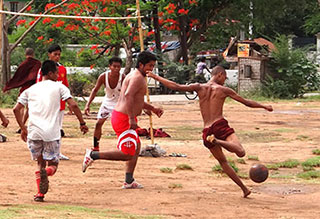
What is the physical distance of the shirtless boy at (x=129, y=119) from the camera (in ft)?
33.2

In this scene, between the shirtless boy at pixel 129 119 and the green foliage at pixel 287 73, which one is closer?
the shirtless boy at pixel 129 119

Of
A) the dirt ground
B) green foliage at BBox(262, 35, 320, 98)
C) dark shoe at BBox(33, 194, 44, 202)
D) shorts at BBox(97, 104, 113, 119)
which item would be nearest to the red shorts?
the dirt ground

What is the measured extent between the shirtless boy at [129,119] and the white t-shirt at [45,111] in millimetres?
1187

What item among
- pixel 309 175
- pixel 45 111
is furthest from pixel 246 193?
pixel 45 111

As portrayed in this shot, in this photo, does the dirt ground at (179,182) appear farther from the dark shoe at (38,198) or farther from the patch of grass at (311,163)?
the patch of grass at (311,163)

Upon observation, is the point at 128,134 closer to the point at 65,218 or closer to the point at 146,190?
the point at 146,190

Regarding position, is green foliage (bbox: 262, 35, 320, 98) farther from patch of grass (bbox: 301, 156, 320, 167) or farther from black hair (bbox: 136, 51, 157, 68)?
black hair (bbox: 136, 51, 157, 68)

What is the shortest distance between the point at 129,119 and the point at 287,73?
21.6 metres

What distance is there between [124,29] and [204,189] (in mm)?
19866

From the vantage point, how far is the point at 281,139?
17297 mm

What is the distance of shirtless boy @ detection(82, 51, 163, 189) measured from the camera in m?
10.1

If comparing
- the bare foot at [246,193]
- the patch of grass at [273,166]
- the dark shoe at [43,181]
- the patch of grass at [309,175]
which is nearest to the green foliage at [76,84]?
the patch of grass at [273,166]

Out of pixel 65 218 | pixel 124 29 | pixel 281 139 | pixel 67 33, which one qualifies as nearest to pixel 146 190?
pixel 65 218

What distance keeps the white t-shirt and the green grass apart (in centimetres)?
86
